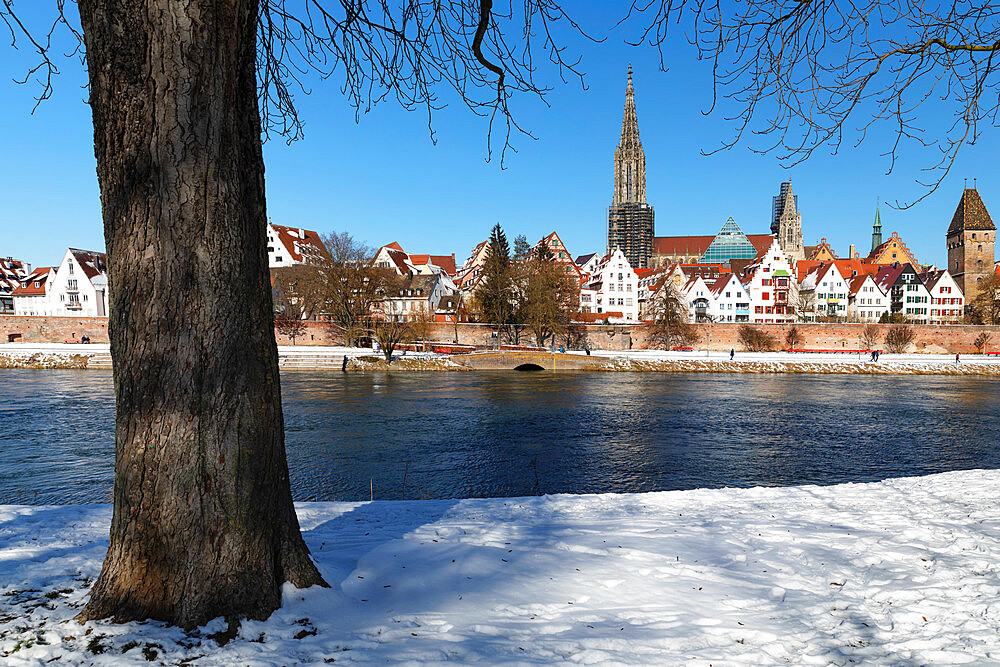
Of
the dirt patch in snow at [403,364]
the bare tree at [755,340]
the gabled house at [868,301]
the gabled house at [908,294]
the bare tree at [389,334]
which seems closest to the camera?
the dirt patch in snow at [403,364]

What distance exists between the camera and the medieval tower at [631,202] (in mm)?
127750

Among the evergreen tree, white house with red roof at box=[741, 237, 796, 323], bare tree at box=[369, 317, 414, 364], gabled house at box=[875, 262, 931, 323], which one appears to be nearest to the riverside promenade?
bare tree at box=[369, 317, 414, 364]

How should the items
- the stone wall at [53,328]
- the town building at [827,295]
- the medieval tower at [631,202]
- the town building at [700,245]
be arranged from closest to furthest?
the stone wall at [53,328], the town building at [827,295], the town building at [700,245], the medieval tower at [631,202]

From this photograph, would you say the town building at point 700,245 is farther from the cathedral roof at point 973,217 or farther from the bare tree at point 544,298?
the bare tree at point 544,298

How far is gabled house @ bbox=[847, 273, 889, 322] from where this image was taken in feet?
235

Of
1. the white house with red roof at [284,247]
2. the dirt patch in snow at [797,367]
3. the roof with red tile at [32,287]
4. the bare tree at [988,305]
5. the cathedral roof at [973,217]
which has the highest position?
the cathedral roof at [973,217]

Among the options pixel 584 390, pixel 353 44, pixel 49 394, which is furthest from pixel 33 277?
pixel 353 44

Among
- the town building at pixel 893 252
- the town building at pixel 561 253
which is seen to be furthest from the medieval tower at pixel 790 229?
the town building at pixel 561 253

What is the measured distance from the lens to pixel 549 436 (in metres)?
18.2

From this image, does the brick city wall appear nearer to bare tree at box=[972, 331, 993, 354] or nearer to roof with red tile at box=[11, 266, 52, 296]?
bare tree at box=[972, 331, 993, 354]

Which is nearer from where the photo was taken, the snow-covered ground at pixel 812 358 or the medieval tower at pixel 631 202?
the snow-covered ground at pixel 812 358

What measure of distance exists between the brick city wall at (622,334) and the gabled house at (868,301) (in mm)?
18695

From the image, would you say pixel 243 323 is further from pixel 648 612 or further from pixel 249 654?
pixel 648 612

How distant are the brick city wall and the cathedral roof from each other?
2215 centimetres
